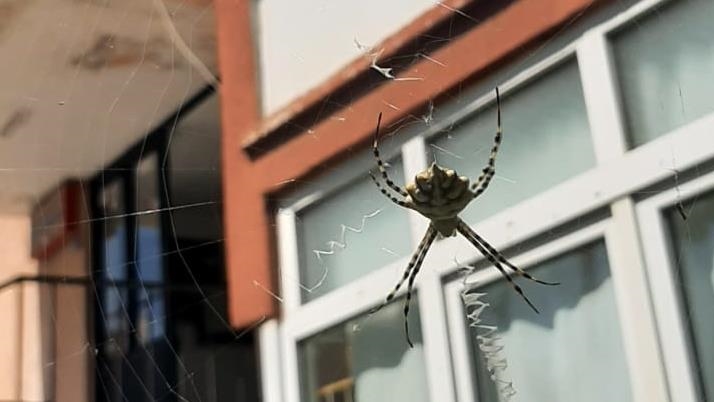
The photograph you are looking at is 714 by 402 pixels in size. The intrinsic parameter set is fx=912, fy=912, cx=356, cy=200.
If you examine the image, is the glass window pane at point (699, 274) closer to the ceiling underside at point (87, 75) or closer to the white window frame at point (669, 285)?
the white window frame at point (669, 285)

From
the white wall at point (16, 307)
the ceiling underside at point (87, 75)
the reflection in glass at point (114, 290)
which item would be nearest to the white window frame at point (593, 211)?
the ceiling underside at point (87, 75)

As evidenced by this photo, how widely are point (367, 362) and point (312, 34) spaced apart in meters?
0.72

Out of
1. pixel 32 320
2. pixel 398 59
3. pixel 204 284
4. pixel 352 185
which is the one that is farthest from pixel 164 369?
pixel 398 59

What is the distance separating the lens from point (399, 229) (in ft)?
5.51

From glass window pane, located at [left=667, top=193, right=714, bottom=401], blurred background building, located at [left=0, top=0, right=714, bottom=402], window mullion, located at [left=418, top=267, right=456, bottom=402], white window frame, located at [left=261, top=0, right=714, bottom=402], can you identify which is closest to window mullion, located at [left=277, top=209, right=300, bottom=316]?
blurred background building, located at [left=0, top=0, right=714, bottom=402]

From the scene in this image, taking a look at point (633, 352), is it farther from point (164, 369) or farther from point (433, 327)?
point (164, 369)

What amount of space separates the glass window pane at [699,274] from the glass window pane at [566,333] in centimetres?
13

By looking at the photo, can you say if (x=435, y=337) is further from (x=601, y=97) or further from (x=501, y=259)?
(x=601, y=97)

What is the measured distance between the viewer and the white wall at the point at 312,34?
71.1 inches

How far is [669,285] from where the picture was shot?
4.17ft

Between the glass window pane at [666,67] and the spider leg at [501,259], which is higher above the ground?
the glass window pane at [666,67]

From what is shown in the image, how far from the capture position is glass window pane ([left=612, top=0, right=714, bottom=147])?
4.27ft

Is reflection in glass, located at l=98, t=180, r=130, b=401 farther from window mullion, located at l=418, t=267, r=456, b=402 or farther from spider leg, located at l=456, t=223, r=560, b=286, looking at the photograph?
spider leg, located at l=456, t=223, r=560, b=286

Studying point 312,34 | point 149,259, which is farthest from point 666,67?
point 149,259
